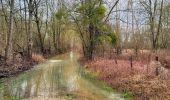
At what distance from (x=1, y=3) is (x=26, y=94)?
2455 centimetres

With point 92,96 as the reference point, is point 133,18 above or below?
above

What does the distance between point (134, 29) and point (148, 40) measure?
3.35 meters

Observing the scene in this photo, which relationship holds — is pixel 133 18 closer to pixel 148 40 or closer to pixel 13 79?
pixel 148 40

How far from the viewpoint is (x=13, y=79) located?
859 inches

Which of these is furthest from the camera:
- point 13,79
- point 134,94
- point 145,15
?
point 145,15

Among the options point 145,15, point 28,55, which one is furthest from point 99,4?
point 145,15

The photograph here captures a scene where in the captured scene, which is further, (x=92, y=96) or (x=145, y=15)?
(x=145, y=15)

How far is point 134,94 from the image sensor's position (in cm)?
1497

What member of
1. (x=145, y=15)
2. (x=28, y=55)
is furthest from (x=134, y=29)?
(x=28, y=55)

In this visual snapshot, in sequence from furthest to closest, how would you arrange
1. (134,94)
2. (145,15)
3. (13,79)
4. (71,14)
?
(145,15) → (71,14) → (13,79) → (134,94)

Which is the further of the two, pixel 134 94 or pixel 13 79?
pixel 13 79

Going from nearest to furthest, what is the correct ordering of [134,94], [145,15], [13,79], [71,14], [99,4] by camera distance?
1. [134,94]
2. [13,79]
3. [99,4]
4. [71,14]
5. [145,15]

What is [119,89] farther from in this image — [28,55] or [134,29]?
[134,29]

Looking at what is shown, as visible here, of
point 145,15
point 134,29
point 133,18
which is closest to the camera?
point 145,15
